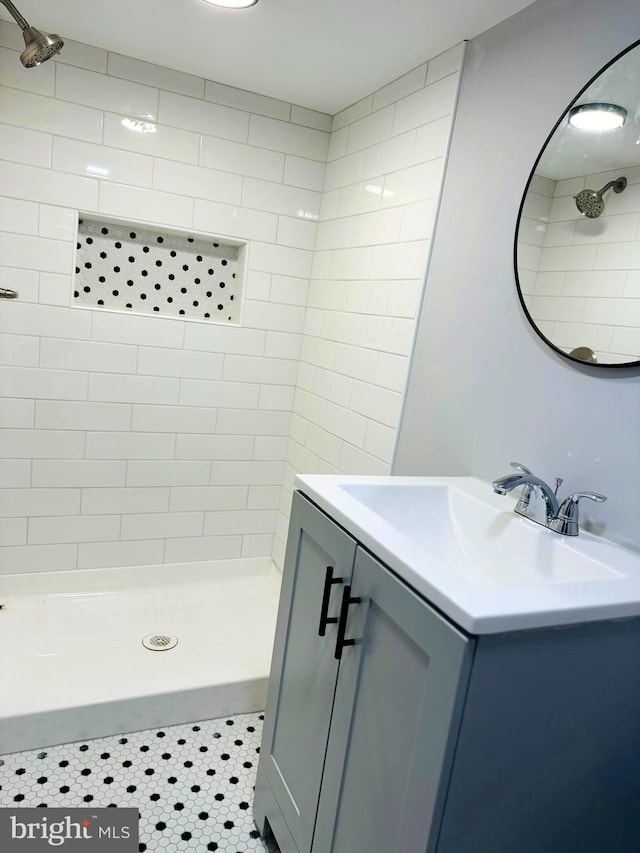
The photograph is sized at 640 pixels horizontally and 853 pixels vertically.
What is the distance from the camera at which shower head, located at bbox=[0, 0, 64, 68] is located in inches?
55.1

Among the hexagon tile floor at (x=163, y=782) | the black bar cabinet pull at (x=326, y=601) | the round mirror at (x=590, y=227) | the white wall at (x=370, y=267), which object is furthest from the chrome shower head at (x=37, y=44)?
the hexagon tile floor at (x=163, y=782)

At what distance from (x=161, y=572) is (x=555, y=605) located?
2.05m

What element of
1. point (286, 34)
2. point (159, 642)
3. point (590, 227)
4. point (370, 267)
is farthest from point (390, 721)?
point (286, 34)

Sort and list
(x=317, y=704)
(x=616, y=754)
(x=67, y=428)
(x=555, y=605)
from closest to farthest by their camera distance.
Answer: (x=555, y=605) → (x=616, y=754) → (x=317, y=704) → (x=67, y=428)

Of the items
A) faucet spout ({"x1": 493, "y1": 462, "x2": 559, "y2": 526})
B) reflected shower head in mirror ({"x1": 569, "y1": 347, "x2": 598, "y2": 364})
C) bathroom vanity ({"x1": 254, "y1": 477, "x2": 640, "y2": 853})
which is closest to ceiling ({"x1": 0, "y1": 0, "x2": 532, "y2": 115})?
reflected shower head in mirror ({"x1": 569, "y1": 347, "x2": 598, "y2": 364})

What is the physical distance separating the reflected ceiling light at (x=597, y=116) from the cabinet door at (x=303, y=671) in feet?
3.39

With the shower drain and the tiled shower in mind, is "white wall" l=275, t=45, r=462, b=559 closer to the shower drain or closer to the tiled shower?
the tiled shower

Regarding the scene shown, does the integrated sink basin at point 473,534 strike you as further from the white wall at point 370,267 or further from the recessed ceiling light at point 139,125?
the recessed ceiling light at point 139,125

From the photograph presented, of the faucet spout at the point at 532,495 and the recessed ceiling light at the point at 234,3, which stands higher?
the recessed ceiling light at the point at 234,3

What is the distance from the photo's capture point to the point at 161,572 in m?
2.53

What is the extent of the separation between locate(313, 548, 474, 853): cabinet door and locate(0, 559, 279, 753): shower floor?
2.78 ft

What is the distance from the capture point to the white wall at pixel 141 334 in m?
2.03

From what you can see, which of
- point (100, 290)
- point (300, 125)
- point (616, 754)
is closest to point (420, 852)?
point (616, 754)

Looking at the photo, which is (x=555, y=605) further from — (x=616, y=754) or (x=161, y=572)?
(x=161, y=572)
